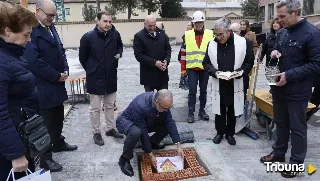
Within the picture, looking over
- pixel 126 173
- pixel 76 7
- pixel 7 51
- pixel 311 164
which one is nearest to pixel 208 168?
pixel 126 173

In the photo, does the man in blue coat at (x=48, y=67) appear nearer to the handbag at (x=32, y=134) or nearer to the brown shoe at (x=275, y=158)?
the handbag at (x=32, y=134)

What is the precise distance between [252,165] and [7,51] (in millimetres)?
3127

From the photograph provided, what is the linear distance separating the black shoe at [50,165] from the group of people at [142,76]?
12 mm

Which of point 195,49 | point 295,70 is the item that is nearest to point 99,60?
point 195,49

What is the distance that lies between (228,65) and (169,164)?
1.58 meters

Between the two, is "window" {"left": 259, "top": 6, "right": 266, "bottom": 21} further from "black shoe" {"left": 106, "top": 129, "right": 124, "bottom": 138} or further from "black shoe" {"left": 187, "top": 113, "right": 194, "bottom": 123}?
"black shoe" {"left": 106, "top": 129, "right": 124, "bottom": 138}

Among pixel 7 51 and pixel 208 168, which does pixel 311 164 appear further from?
pixel 7 51

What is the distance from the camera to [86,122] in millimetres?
5840

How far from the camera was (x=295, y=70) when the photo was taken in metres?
3.31

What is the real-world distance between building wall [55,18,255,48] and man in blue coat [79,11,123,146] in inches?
934

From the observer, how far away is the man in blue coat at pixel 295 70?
3.26 m

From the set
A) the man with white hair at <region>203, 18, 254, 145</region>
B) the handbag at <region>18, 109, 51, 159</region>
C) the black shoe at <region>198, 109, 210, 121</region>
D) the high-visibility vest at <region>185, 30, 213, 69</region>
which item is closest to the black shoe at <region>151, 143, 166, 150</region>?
the man with white hair at <region>203, 18, 254, 145</region>

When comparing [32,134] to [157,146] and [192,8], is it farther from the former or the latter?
[192,8]

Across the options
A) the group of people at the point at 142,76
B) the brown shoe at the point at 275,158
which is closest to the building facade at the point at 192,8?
the group of people at the point at 142,76
